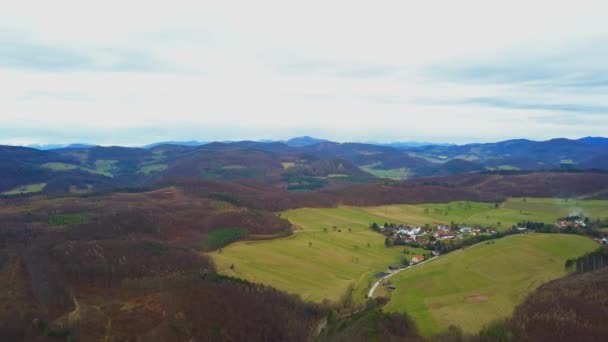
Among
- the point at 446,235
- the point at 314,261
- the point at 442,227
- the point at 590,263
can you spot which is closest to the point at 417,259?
the point at 314,261

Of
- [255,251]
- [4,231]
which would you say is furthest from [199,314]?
[4,231]

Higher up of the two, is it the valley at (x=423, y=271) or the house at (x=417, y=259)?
the valley at (x=423, y=271)

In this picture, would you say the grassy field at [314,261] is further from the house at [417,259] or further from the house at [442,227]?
the house at [442,227]

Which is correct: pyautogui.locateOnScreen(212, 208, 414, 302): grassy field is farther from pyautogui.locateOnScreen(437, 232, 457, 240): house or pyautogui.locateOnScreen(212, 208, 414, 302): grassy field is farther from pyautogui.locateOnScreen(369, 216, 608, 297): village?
pyautogui.locateOnScreen(437, 232, 457, 240): house

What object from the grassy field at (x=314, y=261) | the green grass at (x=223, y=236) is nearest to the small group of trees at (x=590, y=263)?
the grassy field at (x=314, y=261)

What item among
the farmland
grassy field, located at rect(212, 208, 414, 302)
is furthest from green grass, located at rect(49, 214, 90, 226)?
the farmland

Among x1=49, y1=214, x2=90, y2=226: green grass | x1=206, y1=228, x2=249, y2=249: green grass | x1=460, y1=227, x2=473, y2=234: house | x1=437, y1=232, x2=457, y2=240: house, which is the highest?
x1=49, y1=214, x2=90, y2=226: green grass
